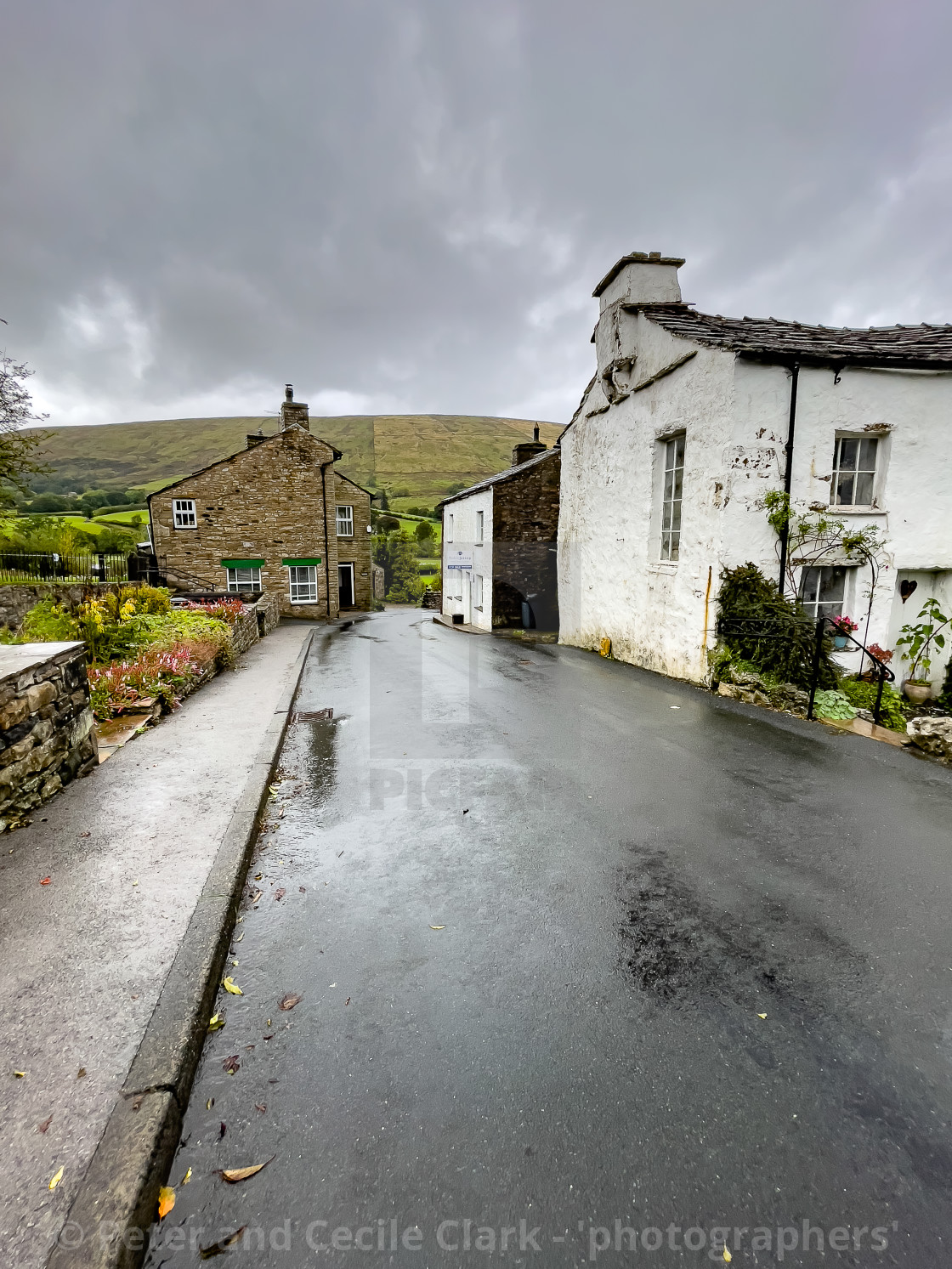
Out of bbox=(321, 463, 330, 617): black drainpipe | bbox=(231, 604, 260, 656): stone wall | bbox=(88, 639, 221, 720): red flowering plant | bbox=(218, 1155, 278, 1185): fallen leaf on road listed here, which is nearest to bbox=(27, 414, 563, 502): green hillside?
bbox=(321, 463, 330, 617): black drainpipe

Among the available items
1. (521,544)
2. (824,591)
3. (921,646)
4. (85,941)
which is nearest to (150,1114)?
(85,941)

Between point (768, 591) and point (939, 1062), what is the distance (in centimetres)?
756

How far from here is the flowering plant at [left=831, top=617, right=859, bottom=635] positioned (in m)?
9.23

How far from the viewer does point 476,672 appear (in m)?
12.0

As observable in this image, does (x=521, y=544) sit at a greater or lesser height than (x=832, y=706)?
greater

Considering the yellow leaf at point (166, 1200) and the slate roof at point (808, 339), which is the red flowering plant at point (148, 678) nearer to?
the yellow leaf at point (166, 1200)

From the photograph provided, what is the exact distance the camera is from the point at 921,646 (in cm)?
1012

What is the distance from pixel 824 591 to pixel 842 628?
2.93 ft

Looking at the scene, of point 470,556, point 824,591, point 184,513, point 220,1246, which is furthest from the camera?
point 184,513

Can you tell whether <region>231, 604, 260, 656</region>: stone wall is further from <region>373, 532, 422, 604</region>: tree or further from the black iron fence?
<region>373, 532, 422, 604</region>: tree

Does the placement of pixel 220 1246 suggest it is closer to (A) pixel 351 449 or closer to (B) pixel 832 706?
(B) pixel 832 706

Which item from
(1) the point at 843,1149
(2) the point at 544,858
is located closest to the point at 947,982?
(1) the point at 843,1149

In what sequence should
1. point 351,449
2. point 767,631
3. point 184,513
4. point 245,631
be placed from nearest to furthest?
point 767,631, point 245,631, point 184,513, point 351,449

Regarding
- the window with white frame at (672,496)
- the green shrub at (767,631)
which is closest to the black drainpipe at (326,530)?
the window with white frame at (672,496)
